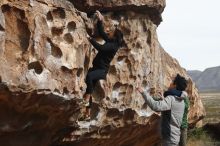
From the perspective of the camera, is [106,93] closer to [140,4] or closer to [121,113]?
[121,113]

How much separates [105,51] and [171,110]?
152 inches

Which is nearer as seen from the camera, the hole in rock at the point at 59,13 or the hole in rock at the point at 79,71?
the hole in rock at the point at 59,13

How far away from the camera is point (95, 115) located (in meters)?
15.5

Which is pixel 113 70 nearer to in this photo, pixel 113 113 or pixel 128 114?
pixel 113 113

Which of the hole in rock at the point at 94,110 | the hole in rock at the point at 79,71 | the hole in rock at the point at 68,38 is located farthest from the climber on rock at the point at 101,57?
the hole in rock at the point at 68,38

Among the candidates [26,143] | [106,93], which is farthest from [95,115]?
[26,143]

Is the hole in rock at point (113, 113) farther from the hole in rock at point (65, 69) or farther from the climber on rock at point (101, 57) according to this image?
the hole in rock at point (65, 69)

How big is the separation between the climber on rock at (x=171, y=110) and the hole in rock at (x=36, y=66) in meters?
2.49

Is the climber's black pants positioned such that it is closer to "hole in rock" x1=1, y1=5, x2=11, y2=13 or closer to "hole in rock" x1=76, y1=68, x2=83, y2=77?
"hole in rock" x1=76, y1=68, x2=83, y2=77

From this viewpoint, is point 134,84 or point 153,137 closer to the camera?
point 134,84

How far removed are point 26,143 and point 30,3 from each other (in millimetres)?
Answer: 3600

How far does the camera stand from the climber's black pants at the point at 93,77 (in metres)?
14.4

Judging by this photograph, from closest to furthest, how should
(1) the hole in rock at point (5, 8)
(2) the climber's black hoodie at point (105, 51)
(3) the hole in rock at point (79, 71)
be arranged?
(1) the hole in rock at point (5, 8) < (3) the hole in rock at point (79, 71) < (2) the climber's black hoodie at point (105, 51)

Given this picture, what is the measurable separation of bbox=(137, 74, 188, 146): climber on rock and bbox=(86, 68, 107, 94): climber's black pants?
11.2 ft
